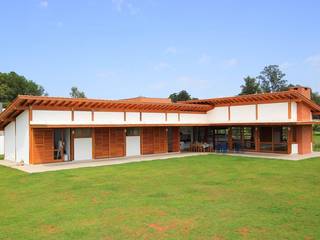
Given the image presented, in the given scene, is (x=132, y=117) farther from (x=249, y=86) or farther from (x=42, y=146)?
(x=249, y=86)

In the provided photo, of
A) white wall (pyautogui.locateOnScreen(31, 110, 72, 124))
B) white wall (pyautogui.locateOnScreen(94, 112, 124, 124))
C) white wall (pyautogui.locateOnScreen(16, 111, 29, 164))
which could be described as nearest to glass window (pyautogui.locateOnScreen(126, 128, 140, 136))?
white wall (pyautogui.locateOnScreen(94, 112, 124, 124))

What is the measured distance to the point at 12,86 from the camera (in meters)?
72.7

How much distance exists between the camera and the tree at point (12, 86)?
228ft

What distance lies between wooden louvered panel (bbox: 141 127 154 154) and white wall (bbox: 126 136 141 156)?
45cm

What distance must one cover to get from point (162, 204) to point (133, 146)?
14.3 m

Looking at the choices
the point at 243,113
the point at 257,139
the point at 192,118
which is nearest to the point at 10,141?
the point at 192,118

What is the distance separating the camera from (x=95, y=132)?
20922 mm

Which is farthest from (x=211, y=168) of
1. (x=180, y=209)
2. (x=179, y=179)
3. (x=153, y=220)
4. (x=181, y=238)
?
(x=181, y=238)

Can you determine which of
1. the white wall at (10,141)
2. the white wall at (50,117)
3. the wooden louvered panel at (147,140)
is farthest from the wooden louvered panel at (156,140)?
the white wall at (10,141)

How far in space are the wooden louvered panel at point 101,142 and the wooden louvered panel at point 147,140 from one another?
3.09 meters

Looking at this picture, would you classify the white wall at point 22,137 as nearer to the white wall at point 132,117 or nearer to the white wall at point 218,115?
the white wall at point 132,117

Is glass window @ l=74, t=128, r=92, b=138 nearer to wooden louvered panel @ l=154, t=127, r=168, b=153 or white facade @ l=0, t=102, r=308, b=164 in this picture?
white facade @ l=0, t=102, r=308, b=164

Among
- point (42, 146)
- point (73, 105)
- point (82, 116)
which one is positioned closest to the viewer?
point (42, 146)

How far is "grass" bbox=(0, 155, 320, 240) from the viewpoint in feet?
22.1
